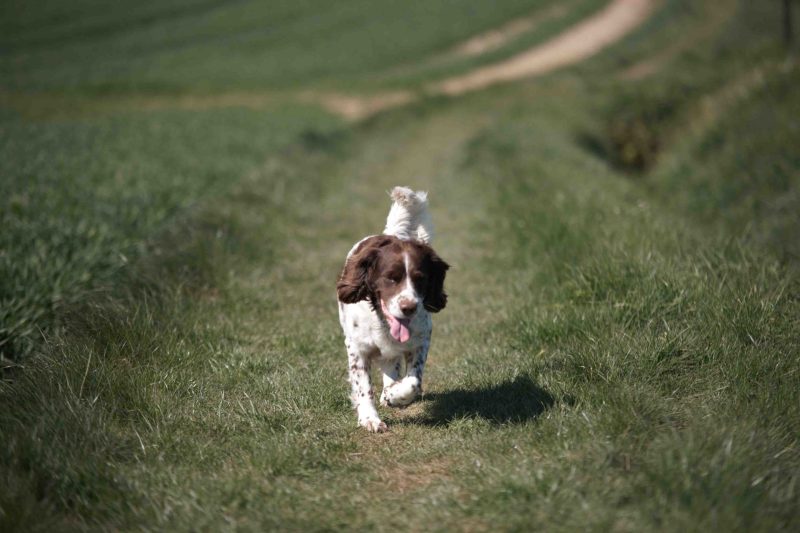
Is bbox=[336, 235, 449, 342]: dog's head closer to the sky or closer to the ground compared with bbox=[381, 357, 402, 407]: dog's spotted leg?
closer to the sky

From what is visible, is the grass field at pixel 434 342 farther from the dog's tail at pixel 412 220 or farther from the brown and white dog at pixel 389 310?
the dog's tail at pixel 412 220

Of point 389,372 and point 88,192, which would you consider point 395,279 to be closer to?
point 389,372

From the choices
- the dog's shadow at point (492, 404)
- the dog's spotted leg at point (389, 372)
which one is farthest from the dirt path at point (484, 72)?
the dog's shadow at point (492, 404)

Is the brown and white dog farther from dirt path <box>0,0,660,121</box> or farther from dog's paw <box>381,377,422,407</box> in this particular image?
dirt path <box>0,0,660,121</box>

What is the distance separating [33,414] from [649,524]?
3144 mm

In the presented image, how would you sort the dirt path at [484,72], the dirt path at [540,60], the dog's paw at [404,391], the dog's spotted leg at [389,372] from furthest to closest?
the dirt path at [540,60], the dirt path at [484,72], the dog's spotted leg at [389,372], the dog's paw at [404,391]

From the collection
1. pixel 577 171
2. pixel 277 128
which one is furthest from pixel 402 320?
pixel 277 128

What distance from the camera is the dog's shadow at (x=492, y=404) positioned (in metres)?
4.83

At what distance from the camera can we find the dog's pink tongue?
15.0 ft

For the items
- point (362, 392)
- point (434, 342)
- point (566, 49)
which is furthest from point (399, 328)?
point (566, 49)

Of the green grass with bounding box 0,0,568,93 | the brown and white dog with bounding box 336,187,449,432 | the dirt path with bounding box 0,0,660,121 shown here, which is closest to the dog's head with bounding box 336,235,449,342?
the brown and white dog with bounding box 336,187,449,432

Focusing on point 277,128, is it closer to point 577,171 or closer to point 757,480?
point 577,171

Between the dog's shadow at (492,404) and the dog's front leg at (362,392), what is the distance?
11.4 inches

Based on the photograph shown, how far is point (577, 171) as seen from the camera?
40.1ft
